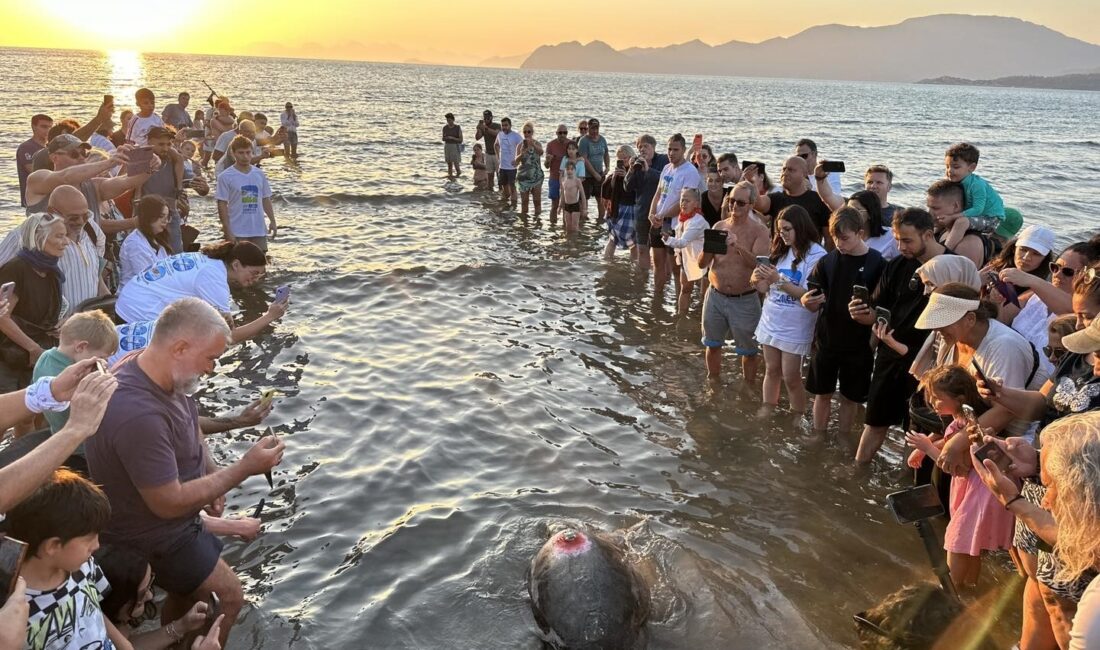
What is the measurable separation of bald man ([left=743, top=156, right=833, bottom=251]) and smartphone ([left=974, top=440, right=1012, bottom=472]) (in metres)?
4.54

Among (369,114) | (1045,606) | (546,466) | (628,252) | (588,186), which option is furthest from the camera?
(369,114)

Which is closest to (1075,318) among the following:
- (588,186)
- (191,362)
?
(191,362)

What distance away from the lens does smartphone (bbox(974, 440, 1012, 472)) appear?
144 inches

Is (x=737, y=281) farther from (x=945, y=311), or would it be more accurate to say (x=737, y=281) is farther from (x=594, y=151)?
(x=594, y=151)

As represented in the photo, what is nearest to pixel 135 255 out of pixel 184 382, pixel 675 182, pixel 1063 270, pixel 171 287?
pixel 171 287

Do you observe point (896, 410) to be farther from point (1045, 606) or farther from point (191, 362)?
point (191, 362)

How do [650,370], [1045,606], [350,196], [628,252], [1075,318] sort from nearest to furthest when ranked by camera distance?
[1045,606] → [1075,318] → [650,370] → [628,252] → [350,196]

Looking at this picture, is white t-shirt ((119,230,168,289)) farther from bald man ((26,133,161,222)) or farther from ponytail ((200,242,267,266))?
ponytail ((200,242,267,266))

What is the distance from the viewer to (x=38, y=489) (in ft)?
8.76

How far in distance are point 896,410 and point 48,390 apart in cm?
590

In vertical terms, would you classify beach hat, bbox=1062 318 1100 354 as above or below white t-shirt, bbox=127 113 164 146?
below

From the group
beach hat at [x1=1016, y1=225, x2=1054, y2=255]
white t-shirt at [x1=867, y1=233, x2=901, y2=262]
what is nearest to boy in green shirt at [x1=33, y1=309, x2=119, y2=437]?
white t-shirt at [x1=867, y1=233, x2=901, y2=262]

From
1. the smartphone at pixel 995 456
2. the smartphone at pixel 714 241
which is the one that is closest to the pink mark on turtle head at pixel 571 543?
the smartphone at pixel 995 456

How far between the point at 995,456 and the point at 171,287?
19.0ft
